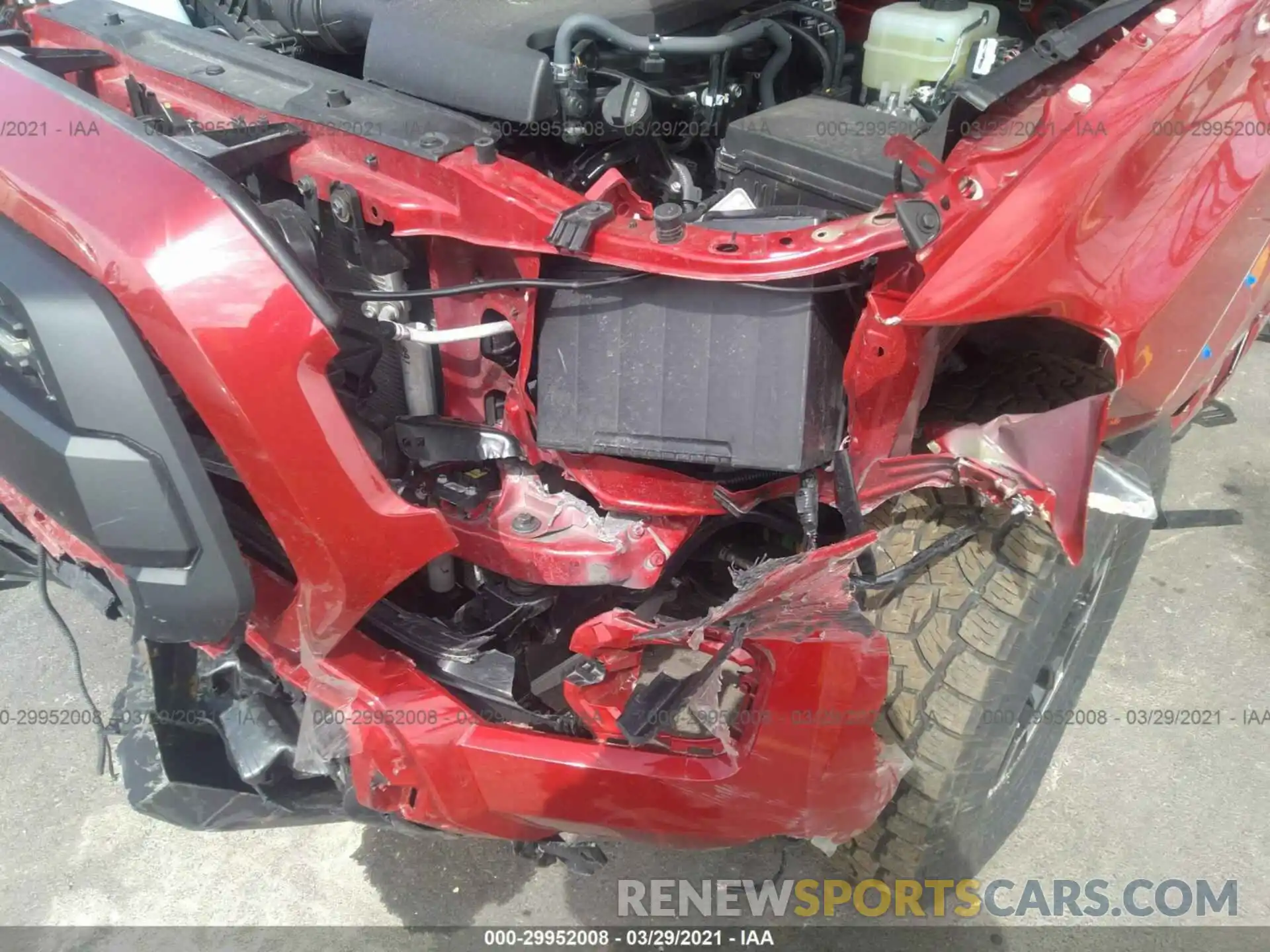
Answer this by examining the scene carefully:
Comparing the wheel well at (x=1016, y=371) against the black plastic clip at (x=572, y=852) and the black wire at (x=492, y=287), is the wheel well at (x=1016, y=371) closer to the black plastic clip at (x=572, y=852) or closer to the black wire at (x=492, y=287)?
the black wire at (x=492, y=287)

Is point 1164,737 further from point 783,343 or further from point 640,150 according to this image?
point 640,150

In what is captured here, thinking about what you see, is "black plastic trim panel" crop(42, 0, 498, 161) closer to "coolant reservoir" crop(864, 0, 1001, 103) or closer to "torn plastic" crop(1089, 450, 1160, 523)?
"coolant reservoir" crop(864, 0, 1001, 103)

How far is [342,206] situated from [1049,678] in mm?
1735

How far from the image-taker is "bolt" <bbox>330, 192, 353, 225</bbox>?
147 centimetres

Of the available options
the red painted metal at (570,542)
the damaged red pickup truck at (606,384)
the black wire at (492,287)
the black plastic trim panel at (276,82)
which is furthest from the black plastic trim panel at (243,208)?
the red painted metal at (570,542)

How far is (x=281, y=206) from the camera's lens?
1.46 meters

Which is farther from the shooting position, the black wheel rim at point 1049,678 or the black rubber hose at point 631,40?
the black wheel rim at point 1049,678

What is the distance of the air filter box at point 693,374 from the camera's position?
132 centimetres

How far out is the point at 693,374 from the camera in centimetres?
137

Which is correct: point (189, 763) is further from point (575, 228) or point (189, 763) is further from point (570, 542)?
point (575, 228)

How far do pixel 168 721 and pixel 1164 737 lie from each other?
7.50 ft

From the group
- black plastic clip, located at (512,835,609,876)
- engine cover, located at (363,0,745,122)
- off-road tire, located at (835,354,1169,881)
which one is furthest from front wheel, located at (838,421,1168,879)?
engine cover, located at (363,0,745,122)

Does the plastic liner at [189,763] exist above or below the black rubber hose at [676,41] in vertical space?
below

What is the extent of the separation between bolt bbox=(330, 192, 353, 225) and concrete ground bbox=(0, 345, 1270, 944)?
1.40 meters
